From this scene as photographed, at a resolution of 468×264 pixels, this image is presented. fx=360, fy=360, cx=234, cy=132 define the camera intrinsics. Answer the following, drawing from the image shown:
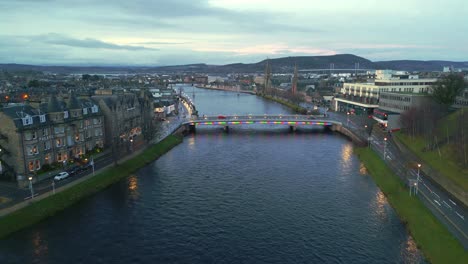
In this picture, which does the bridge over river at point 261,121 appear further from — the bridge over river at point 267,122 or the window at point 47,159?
the window at point 47,159

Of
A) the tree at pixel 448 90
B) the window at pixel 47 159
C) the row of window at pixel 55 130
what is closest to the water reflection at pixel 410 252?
the window at pixel 47 159

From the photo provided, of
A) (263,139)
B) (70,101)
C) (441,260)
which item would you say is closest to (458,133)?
(441,260)

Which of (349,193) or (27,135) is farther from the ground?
(27,135)

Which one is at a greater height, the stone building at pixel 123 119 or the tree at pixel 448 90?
the tree at pixel 448 90

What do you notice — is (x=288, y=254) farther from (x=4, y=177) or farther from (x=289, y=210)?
(x=4, y=177)

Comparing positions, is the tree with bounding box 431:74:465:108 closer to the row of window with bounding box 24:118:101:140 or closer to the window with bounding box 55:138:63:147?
the row of window with bounding box 24:118:101:140

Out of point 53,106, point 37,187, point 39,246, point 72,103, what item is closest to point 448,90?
point 72,103
